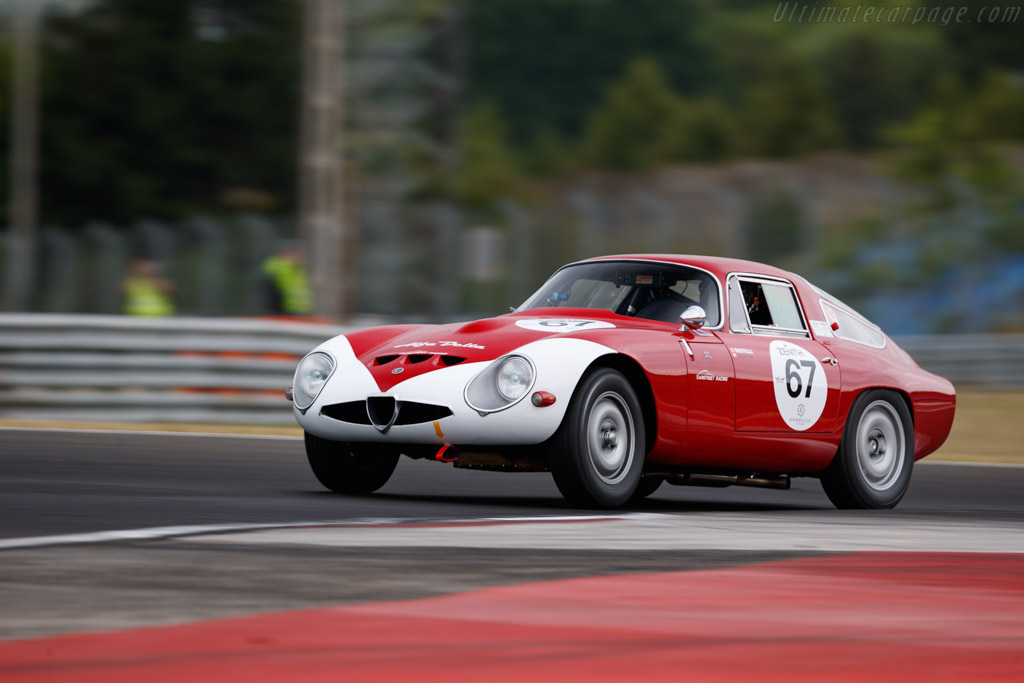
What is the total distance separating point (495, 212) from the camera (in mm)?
23656

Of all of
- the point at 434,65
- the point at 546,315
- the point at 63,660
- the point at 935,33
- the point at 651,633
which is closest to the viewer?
the point at 63,660

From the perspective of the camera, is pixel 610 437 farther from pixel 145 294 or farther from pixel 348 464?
pixel 145 294

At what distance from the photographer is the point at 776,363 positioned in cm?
947

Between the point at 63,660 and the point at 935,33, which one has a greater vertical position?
the point at 935,33

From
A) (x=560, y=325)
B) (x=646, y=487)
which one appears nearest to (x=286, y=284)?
(x=646, y=487)

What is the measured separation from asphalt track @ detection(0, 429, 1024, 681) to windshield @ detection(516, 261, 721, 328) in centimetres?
103

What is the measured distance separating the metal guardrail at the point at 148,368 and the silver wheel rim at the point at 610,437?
277 inches

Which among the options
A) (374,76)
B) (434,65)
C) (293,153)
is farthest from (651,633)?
(293,153)

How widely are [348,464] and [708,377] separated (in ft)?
6.09

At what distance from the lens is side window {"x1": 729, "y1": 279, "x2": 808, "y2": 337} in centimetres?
963

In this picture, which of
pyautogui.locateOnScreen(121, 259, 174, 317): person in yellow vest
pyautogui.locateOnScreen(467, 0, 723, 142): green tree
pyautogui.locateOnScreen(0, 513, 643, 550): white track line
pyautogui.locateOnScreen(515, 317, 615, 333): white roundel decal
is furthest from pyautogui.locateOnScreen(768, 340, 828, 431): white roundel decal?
pyautogui.locateOnScreen(467, 0, 723, 142): green tree

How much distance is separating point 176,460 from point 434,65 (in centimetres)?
1288

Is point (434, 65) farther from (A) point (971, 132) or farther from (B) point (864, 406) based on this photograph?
(A) point (971, 132)

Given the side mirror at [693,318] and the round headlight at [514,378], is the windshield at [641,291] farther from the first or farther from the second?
the round headlight at [514,378]
